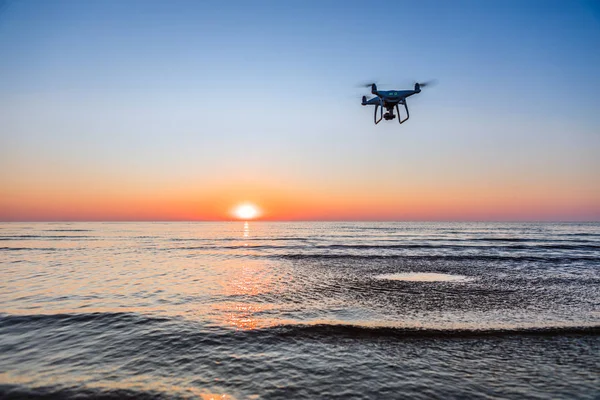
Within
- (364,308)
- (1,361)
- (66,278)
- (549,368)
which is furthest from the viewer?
(66,278)

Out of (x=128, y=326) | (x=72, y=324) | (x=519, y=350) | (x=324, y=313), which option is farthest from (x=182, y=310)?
(x=519, y=350)

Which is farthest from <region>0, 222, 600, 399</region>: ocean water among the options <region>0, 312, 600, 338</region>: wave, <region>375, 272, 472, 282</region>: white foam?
<region>375, 272, 472, 282</region>: white foam

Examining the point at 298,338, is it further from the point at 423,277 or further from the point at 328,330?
the point at 423,277

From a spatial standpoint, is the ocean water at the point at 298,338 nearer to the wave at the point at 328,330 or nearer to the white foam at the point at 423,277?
the wave at the point at 328,330

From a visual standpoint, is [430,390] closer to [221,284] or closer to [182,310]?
[182,310]

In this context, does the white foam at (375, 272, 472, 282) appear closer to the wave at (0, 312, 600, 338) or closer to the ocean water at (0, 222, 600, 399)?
the ocean water at (0, 222, 600, 399)

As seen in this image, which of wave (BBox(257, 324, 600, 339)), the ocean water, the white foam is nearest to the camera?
the ocean water

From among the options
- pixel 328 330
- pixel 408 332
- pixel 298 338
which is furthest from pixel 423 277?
pixel 298 338

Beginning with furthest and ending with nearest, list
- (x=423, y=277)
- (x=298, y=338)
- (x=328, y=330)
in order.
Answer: (x=423, y=277) → (x=328, y=330) → (x=298, y=338)
